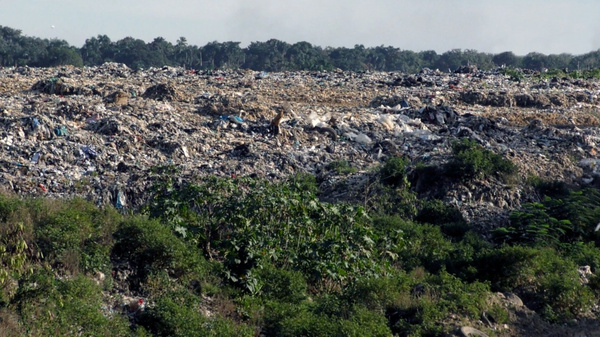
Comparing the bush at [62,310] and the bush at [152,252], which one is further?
the bush at [152,252]

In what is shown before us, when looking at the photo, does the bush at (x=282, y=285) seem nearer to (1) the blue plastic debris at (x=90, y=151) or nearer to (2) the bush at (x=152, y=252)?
(2) the bush at (x=152, y=252)


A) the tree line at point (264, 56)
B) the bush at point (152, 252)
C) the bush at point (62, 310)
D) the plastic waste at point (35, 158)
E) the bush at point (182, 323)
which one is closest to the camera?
the bush at point (62, 310)

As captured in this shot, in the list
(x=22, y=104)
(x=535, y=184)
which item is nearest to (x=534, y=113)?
(x=535, y=184)

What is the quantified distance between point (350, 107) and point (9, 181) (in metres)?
8.17

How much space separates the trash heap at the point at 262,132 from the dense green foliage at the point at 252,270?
2.00m

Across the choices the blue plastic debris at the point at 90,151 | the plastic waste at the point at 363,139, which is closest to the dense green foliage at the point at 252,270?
the blue plastic debris at the point at 90,151

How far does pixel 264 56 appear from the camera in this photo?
39219 mm

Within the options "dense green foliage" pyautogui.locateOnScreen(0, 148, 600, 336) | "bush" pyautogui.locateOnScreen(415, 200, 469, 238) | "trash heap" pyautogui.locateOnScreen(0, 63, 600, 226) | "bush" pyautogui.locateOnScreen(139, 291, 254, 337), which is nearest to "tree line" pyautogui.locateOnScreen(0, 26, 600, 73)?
"trash heap" pyautogui.locateOnScreen(0, 63, 600, 226)

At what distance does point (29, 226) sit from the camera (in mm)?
6461

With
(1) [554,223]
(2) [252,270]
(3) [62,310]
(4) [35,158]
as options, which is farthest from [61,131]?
(1) [554,223]

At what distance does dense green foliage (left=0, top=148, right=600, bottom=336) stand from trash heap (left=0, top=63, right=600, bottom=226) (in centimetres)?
200

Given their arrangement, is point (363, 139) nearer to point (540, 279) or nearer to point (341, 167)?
point (341, 167)

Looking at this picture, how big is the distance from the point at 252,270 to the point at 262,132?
6.56 meters

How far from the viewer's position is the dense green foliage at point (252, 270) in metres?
5.52
